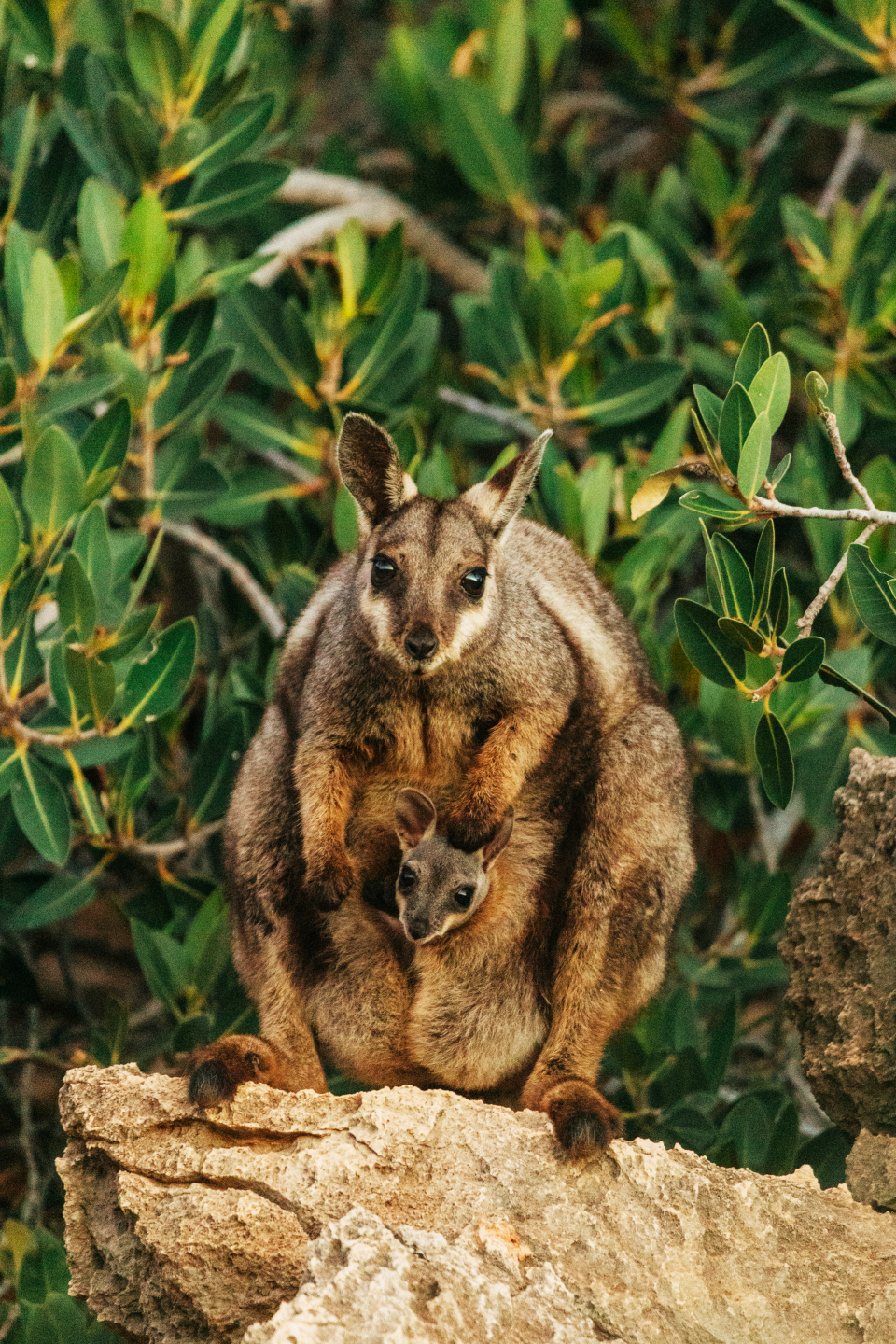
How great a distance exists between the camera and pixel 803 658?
148 inches

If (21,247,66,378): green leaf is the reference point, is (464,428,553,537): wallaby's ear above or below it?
below

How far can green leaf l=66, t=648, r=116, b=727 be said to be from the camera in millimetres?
4445

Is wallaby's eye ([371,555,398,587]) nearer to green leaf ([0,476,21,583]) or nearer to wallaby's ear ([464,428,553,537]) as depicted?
wallaby's ear ([464,428,553,537])

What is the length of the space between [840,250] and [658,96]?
73.7 inches

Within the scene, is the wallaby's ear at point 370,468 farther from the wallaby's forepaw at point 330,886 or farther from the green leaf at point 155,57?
the green leaf at point 155,57

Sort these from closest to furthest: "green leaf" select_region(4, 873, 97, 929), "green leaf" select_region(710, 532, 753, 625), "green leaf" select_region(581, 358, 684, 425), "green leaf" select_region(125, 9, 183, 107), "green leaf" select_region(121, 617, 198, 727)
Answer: "green leaf" select_region(710, 532, 753, 625) < "green leaf" select_region(121, 617, 198, 727) < "green leaf" select_region(4, 873, 97, 929) < "green leaf" select_region(125, 9, 183, 107) < "green leaf" select_region(581, 358, 684, 425)

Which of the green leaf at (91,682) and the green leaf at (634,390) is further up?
the green leaf at (91,682)

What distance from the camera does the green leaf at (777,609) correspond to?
3.84 m

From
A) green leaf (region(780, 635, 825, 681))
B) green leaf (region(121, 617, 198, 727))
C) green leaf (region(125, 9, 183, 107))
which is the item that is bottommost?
green leaf (region(121, 617, 198, 727))

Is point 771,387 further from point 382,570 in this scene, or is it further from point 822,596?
point 382,570

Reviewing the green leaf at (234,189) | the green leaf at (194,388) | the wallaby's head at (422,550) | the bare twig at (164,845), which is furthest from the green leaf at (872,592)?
the green leaf at (234,189)

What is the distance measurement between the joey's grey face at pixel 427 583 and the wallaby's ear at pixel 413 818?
0.32 m

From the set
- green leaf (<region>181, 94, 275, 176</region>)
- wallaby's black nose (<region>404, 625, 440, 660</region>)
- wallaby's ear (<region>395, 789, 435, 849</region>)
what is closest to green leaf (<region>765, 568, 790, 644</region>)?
wallaby's black nose (<region>404, 625, 440, 660</region>)

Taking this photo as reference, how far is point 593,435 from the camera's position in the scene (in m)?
6.67
